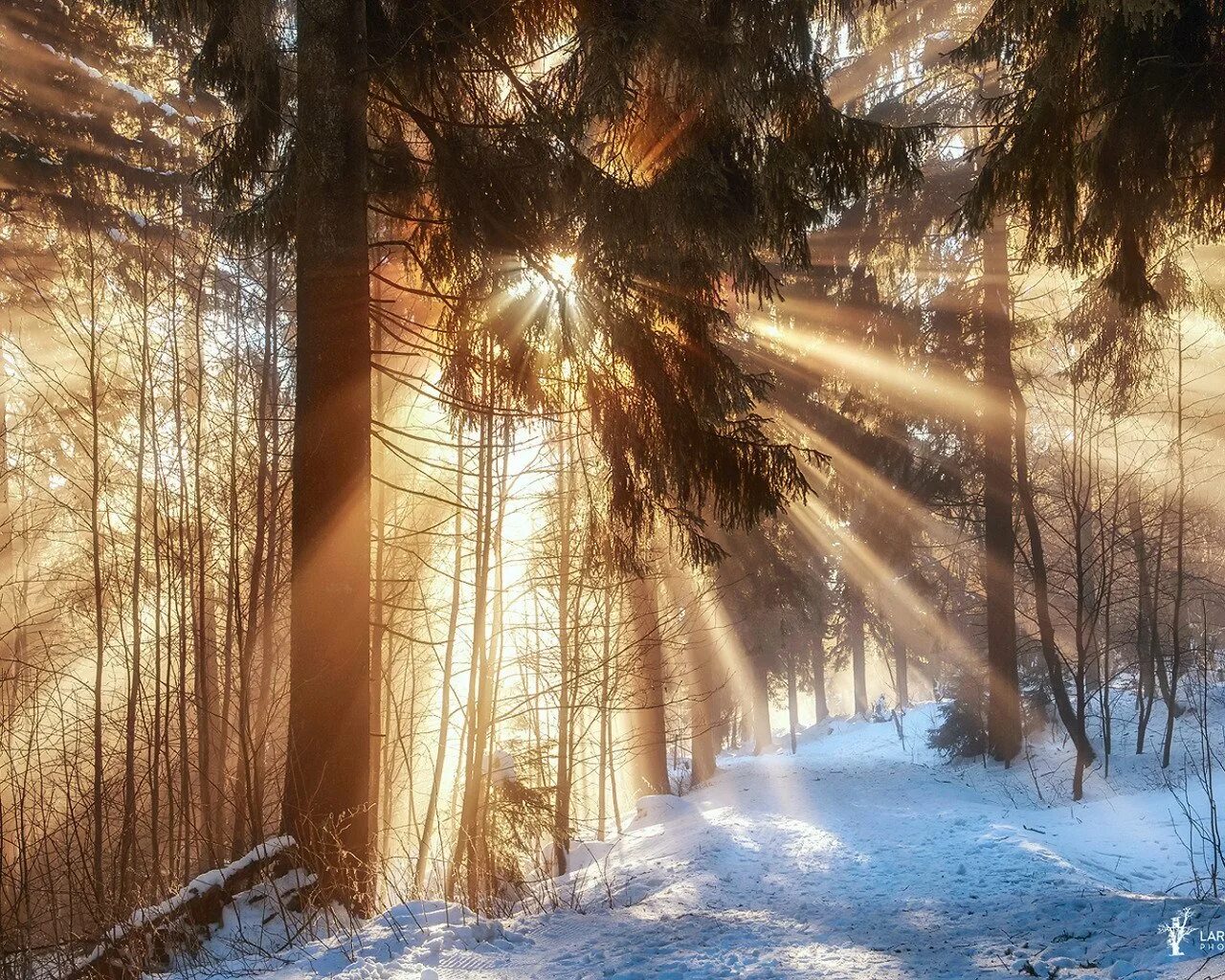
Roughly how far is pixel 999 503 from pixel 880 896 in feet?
31.4

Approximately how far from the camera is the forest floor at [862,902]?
4.05m

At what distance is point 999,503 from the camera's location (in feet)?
45.9

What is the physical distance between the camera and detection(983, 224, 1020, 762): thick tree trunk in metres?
13.6

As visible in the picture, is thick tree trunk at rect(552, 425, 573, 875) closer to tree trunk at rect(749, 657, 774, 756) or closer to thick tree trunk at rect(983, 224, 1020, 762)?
thick tree trunk at rect(983, 224, 1020, 762)

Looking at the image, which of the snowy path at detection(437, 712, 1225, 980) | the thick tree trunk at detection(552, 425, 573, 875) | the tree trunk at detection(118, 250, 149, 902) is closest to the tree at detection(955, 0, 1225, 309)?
the snowy path at detection(437, 712, 1225, 980)

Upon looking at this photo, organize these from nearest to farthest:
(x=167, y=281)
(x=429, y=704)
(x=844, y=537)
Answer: (x=167, y=281), (x=429, y=704), (x=844, y=537)

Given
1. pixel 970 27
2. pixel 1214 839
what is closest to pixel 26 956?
pixel 1214 839

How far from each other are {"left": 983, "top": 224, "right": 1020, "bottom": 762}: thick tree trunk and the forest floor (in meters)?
1.70

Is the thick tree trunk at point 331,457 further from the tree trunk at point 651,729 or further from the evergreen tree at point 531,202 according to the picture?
the tree trunk at point 651,729

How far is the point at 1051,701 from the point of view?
16.8 m

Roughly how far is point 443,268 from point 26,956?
4904 mm

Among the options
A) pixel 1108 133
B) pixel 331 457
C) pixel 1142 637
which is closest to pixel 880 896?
pixel 331 457

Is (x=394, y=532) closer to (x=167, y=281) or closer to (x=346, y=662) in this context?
→ (x=167, y=281)

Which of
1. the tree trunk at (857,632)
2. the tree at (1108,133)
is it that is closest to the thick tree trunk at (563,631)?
the tree at (1108,133)
